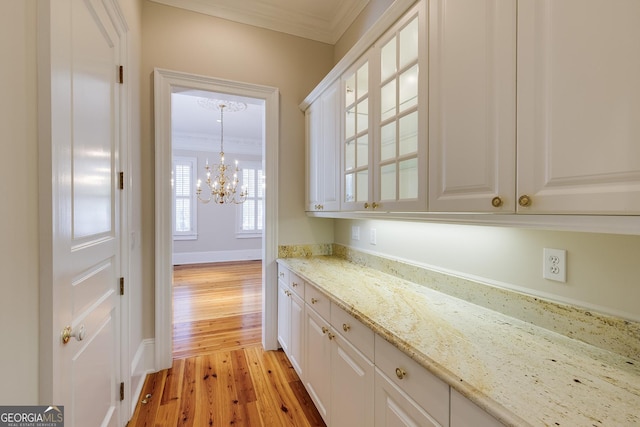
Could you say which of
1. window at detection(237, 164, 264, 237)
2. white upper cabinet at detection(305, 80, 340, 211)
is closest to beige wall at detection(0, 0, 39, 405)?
white upper cabinet at detection(305, 80, 340, 211)

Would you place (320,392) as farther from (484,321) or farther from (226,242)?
(226,242)

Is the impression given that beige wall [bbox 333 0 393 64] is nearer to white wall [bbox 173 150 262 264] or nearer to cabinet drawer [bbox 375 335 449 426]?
cabinet drawer [bbox 375 335 449 426]

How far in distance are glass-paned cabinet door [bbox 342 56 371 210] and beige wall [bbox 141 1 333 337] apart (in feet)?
2.71

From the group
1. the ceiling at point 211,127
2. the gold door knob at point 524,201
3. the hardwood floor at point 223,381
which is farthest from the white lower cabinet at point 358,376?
the ceiling at point 211,127

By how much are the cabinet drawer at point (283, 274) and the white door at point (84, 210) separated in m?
1.13

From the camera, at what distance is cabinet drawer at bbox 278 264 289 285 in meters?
2.28

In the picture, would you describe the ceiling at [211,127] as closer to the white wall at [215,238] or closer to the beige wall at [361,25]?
the white wall at [215,238]

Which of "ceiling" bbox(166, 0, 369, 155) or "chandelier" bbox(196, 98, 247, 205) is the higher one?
"ceiling" bbox(166, 0, 369, 155)

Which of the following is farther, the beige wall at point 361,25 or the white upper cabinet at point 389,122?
the beige wall at point 361,25

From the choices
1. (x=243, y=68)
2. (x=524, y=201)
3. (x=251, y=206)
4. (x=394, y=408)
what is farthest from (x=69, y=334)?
(x=251, y=206)

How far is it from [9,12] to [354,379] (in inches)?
67.0

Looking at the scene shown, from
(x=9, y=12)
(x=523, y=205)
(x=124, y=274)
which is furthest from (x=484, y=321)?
(x=124, y=274)

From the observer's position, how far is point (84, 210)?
3.85ft

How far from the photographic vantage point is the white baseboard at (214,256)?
6335mm
